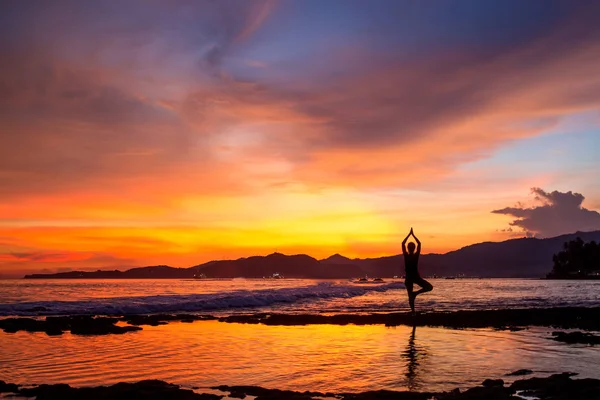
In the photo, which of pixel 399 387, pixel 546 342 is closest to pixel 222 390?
pixel 399 387

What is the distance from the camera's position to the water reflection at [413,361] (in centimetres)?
1095

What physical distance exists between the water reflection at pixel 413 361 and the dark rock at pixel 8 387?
8.21 m

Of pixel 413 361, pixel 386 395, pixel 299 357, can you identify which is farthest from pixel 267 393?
pixel 413 361

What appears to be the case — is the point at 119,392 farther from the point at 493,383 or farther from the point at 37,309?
the point at 37,309

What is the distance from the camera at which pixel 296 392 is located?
10117 millimetres

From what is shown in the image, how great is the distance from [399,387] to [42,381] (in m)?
8.02

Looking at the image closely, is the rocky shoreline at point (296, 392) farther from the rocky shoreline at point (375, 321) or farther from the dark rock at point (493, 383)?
A: the rocky shoreline at point (375, 321)

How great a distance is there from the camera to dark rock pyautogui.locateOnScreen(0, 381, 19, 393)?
10578 mm

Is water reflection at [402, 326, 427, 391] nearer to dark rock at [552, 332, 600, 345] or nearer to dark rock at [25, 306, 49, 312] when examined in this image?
dark rock at [552, 332, 600, 345]

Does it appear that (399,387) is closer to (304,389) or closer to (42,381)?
(304,389)

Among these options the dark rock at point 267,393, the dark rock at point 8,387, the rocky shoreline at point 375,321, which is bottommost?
the rocky shoreline at point 375,321

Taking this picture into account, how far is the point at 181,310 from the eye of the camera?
3719 cm

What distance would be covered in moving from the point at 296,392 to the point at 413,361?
4.82 metres

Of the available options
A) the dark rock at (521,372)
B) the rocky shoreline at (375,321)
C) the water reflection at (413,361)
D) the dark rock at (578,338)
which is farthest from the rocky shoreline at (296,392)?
the rocky shoreline at (375,321)
